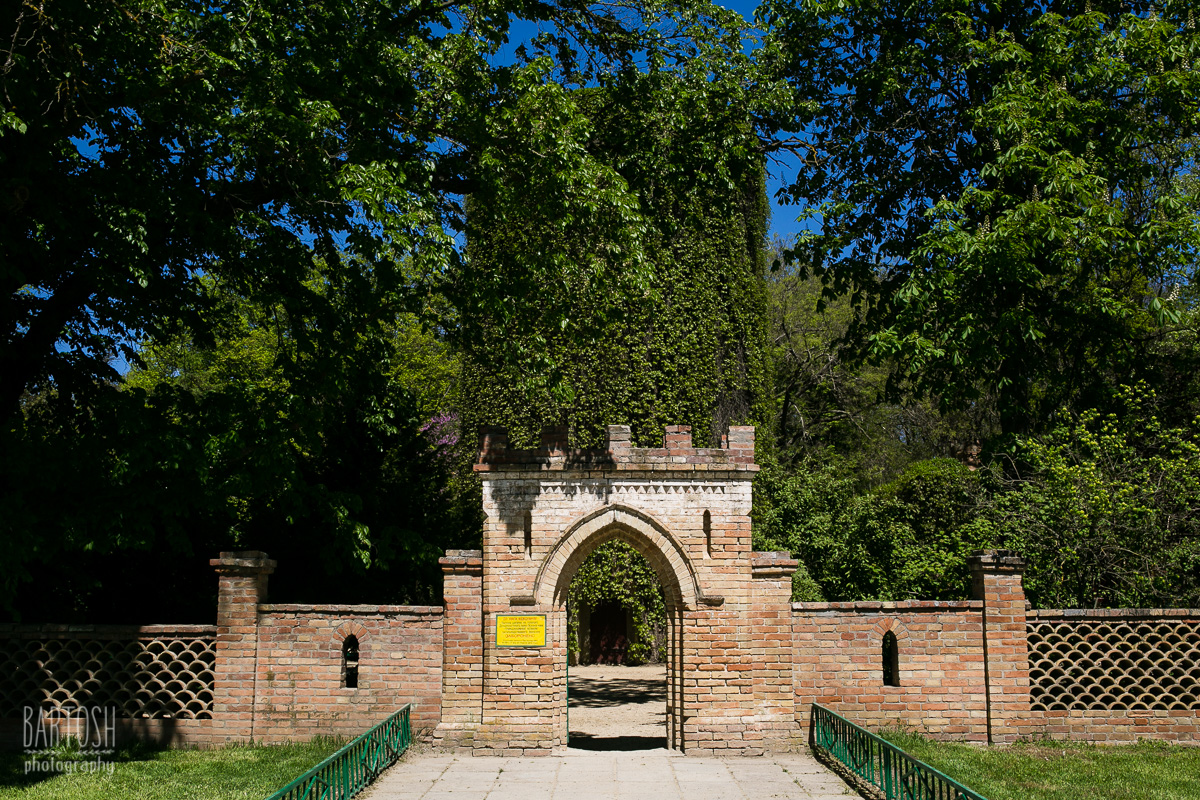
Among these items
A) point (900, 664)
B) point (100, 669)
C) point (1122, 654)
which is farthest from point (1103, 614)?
point (100, 669)

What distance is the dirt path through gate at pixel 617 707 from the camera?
1371 centimetres

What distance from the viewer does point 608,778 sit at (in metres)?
9.93

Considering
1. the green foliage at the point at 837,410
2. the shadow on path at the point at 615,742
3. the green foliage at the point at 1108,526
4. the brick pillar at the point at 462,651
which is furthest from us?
the green foliage at the point at 837,410

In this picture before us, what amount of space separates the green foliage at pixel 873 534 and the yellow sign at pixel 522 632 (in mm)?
5894

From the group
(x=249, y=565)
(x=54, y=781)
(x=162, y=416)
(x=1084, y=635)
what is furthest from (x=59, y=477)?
(x=1084, y=635)

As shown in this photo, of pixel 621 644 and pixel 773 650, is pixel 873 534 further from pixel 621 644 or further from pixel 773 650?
pixel 621 644

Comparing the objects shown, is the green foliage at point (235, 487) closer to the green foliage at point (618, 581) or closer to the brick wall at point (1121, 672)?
the green foliage at point (618, 581)

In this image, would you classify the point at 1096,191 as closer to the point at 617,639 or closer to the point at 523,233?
the point at 523,233

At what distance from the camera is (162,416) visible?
457 inches

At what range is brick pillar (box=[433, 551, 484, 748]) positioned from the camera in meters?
11.1

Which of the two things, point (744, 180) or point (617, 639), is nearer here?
point (744, 180)

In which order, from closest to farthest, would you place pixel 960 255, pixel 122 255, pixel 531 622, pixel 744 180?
pixel 122 255 → pixel 531 622 → pixel 960 255 → pixel 744 180

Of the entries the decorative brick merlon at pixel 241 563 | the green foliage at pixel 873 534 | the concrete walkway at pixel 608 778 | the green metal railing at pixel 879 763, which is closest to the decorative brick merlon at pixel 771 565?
the green metal railing at pixel 879 763

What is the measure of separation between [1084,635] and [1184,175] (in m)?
11.4
